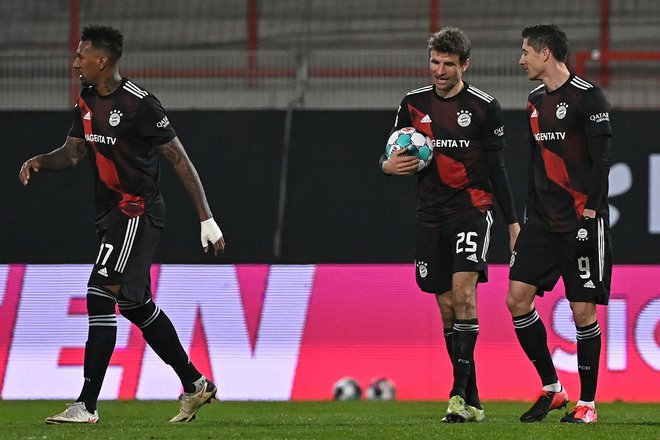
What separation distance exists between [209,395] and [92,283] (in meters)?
0.88

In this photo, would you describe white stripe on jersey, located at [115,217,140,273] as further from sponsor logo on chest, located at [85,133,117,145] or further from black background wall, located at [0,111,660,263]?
black background wall, located at [0,111,660,263]

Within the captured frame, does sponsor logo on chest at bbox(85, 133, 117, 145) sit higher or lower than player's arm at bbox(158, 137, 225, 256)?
higher

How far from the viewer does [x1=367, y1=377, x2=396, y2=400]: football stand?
32.5 feet

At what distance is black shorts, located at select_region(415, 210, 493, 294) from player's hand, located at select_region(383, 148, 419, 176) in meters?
0.40

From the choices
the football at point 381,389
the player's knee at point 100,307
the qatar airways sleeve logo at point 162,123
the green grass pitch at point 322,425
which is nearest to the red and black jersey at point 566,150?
the green grass pitch at point 322,425

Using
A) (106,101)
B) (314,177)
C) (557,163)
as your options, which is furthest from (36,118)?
(557,163)

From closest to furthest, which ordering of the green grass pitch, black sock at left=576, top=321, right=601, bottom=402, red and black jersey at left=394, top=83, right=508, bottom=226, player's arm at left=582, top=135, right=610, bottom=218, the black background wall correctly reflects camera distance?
the green grass pitch < player's arm at left=582, top=135, right=610, bottom=218 < black sock at left=576, top=321, right=601, bottom=402 < red and black jersey at left=394, top=83, right=508, bottom=226 < the black background wall

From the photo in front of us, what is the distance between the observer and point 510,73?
541 inches

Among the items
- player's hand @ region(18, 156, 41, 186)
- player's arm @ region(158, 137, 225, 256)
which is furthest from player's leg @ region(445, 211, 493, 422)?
player's hand @ region(18, 156, 41, 186)

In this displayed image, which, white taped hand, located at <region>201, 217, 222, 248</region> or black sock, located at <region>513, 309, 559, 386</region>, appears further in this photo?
black sock, located at <region>513, 309, 559, 386</region>

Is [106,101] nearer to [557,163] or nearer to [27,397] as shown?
[557,163]

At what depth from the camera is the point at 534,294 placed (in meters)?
7.16

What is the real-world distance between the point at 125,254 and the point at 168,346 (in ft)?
1.87

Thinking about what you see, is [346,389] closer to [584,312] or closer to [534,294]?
[534,294]
